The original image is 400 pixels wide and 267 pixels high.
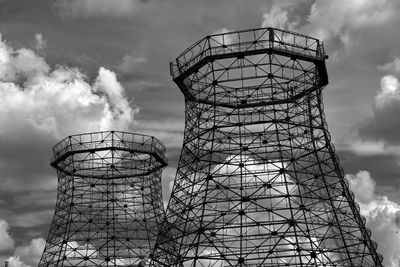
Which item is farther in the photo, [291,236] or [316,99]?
[316,99]

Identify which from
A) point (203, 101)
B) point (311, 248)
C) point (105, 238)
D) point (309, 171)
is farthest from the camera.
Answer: point (105, 238)

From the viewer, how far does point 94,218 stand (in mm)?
71312

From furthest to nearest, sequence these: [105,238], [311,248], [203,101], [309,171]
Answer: [105,238] < [203,101] < [309,171] < [311,248]

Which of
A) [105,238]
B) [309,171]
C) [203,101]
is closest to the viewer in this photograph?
[309,171]

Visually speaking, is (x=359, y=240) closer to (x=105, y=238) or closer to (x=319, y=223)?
(x=319, y=223)

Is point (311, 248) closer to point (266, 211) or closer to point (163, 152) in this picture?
point (266, 211)

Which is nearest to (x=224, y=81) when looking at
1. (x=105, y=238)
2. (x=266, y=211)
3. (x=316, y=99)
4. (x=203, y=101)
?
(x=203, y=101)

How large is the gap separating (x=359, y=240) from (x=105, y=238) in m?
29.7

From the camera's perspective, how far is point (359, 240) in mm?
52438

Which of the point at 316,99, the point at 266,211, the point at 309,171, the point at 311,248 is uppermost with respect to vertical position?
the point at 316,99

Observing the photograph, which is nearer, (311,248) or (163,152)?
(311,248)

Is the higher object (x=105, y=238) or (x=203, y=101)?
(x=203, y=101)

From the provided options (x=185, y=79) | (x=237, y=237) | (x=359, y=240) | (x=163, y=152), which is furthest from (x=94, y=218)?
(x=359, y=240)

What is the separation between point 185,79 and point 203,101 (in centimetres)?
309
